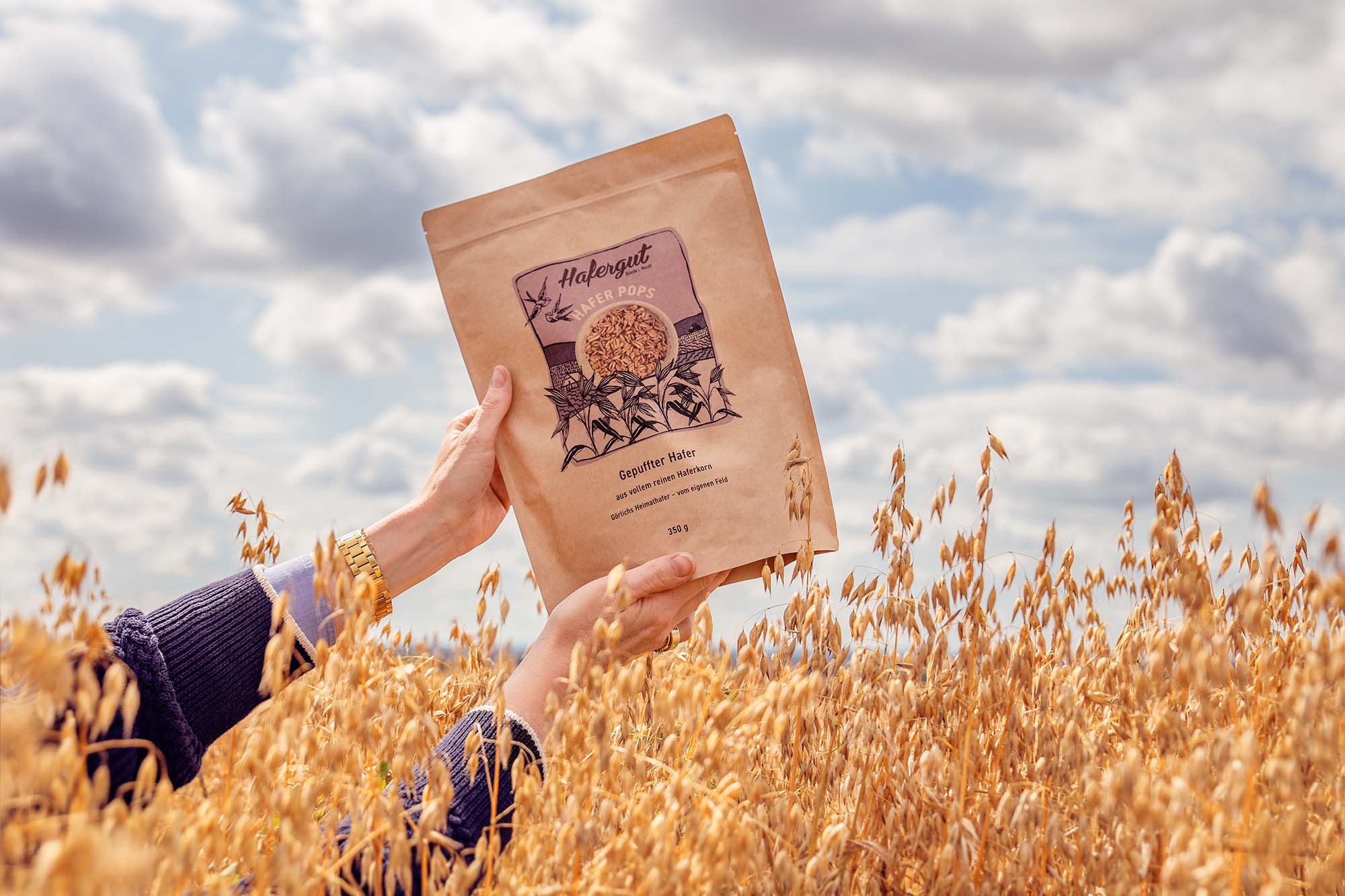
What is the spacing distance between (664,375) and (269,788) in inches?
38.1

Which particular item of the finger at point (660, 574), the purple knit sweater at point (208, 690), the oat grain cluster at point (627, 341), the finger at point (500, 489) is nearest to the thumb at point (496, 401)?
the oat grain cluster at point (627, 341)

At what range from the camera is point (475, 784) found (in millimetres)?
1582

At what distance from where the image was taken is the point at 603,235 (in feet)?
6.16

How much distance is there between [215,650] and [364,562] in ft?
1.27

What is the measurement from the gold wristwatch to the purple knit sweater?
0.24 metres

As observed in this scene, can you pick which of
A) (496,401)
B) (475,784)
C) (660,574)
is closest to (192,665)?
(475,784)

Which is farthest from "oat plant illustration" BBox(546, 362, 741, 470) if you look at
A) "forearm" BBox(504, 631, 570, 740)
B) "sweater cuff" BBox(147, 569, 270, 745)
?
"sweater cuff" BBox(147, 569, 270, 745)

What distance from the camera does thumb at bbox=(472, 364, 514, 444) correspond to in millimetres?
1938

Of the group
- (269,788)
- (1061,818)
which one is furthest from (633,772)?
(1061,818)

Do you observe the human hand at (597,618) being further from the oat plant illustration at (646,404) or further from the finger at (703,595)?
the oat plant illustration at (646,404)

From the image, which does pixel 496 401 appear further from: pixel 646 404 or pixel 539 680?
pixel 539 680

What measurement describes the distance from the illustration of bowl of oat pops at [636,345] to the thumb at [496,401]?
5.4 inches

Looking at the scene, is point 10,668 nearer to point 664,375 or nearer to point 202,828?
point 202,828

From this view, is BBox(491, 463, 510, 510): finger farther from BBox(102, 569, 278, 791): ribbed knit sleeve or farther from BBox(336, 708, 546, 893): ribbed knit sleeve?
BBox(336, 708, 546, 893): ribbed knit sleeve
